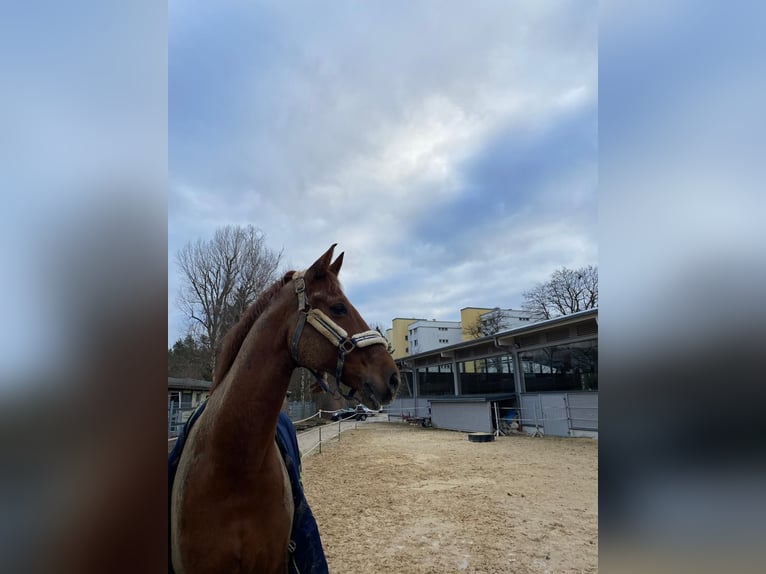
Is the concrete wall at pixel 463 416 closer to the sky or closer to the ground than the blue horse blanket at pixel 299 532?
closer to the ground

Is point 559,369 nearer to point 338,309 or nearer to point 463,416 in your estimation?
point 463,416

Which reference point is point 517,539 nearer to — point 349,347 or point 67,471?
point 349,347

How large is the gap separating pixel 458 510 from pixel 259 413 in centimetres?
423

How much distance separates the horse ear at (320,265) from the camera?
1746mm

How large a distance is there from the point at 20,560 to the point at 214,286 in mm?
13039

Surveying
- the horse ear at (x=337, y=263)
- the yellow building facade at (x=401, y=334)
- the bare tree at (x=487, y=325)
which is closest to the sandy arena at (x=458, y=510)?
the horse ear at (x=337, y=263)

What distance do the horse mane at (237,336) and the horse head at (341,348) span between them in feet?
0.57

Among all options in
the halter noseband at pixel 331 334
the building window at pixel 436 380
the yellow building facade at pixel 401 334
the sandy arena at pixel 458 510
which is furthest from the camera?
the yellow building facade at pixel 401 334

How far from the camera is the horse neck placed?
57.7 inches

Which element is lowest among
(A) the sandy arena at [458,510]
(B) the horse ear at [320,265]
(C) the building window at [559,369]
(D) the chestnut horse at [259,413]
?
(A) the sandy arena at [458,510]

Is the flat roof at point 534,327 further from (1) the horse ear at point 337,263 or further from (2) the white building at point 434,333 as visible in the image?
(2) the white building at point 434,333

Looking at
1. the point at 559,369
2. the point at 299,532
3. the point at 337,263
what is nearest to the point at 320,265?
the point at 337,263

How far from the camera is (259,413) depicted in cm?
150

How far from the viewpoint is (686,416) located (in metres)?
0.55
